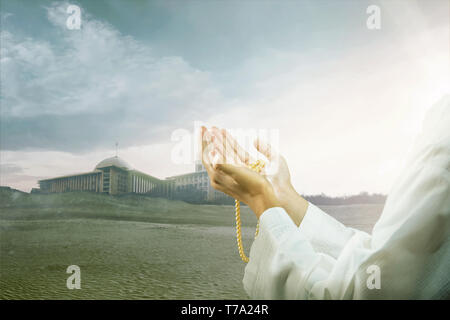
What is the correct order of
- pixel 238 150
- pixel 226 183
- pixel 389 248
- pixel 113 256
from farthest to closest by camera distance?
pixel 113 256 → pixel 238 150 → pixel 226 183 → pixel 389 248

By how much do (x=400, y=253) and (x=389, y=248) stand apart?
0.05ft

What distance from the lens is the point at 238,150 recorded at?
630mm

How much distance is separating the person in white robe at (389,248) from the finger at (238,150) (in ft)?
0.47

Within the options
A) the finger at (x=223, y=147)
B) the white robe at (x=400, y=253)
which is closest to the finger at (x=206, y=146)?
the finger at (x=223, y=147)

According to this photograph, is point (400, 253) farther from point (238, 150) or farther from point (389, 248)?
point (238, 150)

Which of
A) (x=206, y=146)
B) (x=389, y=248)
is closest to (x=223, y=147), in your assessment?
(x=206, y=146)

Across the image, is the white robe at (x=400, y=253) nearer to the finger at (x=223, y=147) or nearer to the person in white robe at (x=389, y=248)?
the person in white robe at (x=389, y=248)

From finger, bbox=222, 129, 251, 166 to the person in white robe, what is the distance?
5.6 inches

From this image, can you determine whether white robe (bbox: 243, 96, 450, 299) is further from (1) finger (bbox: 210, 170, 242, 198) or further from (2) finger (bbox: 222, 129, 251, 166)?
(2) finger (bbox: 222, 129, 251, 166)

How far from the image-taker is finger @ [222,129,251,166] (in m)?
0.60

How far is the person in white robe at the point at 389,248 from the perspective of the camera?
0.37m

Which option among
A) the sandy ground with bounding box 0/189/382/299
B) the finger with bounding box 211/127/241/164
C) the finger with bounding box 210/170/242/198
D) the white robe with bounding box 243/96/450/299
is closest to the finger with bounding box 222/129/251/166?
the finger with bounding box 211/127/241/164

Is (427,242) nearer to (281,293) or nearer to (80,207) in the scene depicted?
(281,293)
